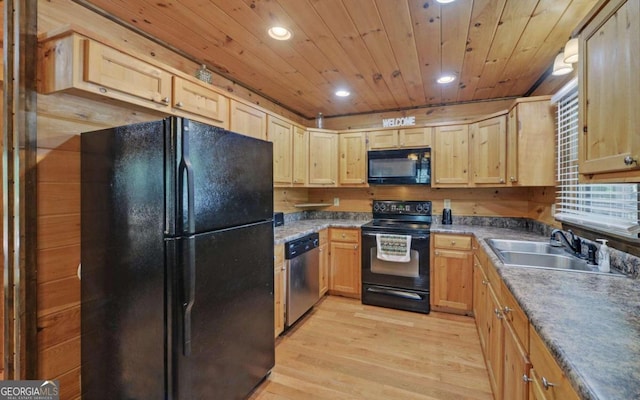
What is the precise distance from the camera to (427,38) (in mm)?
2078

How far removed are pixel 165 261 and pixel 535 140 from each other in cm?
301

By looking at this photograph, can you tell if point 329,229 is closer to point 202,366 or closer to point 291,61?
point 291,61

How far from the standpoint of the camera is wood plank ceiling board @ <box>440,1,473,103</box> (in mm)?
1744

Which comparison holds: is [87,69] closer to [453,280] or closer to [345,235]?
[345,235]

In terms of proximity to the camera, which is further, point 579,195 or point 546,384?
point 579,195

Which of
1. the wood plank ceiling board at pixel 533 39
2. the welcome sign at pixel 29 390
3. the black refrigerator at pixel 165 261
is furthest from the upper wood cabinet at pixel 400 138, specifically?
the welcome sign at pixel 29 390

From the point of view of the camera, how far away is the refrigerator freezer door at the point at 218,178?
137 centimetres

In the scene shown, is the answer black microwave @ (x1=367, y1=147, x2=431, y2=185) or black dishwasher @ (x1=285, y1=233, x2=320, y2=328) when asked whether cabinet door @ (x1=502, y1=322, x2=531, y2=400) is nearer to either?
black dishwasher @ (x1=285, y1=233, x2=320, y2=328)

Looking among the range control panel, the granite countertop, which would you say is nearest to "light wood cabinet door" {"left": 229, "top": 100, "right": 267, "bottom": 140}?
the range control panel

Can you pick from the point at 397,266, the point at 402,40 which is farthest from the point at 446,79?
the point at 397,266

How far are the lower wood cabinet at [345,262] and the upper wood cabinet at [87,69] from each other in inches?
97.9

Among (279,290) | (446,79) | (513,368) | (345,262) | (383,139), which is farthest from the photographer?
(383,139)

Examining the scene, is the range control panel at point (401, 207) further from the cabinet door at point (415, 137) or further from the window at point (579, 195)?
the window at point (579, 195)

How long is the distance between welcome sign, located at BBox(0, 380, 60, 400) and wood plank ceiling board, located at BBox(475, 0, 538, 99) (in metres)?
3.27
